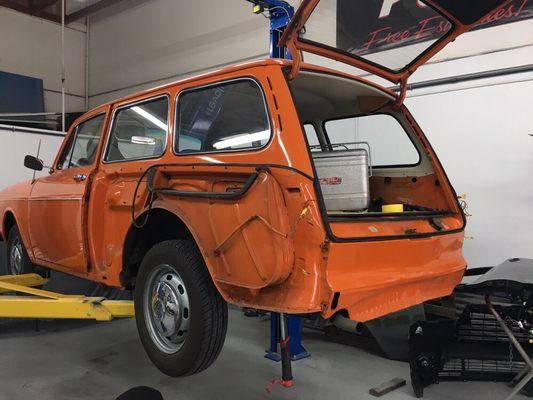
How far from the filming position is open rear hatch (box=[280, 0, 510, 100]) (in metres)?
2.38

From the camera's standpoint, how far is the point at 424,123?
18.9 feet

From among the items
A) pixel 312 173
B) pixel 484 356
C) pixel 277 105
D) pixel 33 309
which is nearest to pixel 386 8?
pixel 277 105

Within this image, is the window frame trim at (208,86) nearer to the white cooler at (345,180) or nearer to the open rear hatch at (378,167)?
the open rear hatch at (378,167)

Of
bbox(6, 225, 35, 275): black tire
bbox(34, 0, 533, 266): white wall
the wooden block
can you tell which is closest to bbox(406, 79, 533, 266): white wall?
bbox(34, 0, 533, 266): white wall

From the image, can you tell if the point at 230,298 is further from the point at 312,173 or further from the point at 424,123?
the point at 424,123

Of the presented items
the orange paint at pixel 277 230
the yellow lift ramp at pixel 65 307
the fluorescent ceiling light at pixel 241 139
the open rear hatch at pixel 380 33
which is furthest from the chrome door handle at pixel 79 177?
the open rear hatch at pixel 380 33

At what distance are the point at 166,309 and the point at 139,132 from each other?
3.98ft

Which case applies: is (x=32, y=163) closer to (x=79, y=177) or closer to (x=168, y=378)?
Result: (x=79, y=177)

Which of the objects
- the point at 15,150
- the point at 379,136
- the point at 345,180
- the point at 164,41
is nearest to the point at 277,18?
the point at 379,136

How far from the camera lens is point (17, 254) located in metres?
4.95

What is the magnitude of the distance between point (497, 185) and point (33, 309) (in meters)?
4.76

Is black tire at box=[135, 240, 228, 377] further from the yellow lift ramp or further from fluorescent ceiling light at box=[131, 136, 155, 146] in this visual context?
fluorescent ceiling light at box=[131, 136, 155, 146]

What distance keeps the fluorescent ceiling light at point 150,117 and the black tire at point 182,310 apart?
2.45 ft

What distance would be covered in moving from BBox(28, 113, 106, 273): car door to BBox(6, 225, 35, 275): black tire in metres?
0.67
